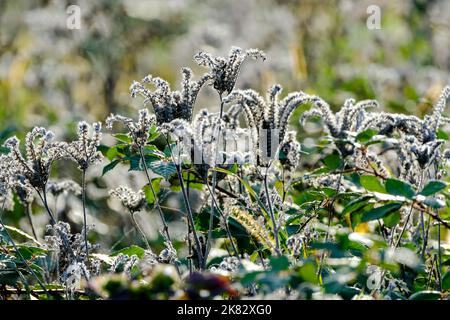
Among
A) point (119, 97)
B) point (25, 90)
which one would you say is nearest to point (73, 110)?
point (119, 97)

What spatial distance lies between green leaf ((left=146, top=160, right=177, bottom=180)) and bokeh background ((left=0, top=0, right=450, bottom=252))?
103 inches

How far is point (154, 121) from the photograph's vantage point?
1.85m

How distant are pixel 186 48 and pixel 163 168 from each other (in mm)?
4942

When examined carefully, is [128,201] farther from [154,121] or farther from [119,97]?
[119,97]

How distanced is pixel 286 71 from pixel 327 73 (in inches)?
51.4

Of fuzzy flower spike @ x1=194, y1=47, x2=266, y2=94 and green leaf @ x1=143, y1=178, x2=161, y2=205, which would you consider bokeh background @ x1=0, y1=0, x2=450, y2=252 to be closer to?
green leaf @ x1=143, y1=178, x2=161, y2=205

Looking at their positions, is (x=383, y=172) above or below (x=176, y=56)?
below

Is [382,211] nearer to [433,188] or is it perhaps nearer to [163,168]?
[433,188]

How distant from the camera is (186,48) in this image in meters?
6.83

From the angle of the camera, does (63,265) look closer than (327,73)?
Yes

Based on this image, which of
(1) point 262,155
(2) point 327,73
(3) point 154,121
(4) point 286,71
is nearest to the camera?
(1) point 262,155

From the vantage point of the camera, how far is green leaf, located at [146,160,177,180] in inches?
77.4
